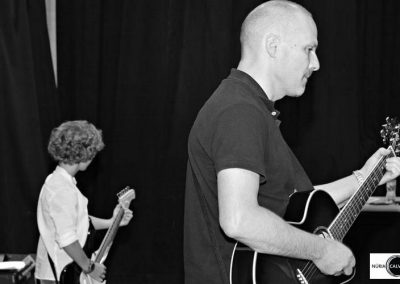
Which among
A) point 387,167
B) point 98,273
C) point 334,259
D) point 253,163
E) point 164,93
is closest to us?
point 253,163

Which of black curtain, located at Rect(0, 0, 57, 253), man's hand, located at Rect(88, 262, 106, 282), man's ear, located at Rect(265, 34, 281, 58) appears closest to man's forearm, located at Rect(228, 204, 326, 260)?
man's ear, located at Rect(265, 34, 281, 58)

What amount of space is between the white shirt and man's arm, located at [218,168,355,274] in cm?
177

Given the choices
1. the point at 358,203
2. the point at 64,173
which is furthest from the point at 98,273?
the point at 358,203

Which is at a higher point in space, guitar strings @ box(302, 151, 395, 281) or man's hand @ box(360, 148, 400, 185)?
→ man's hand @ box(360, 148, 400, 185)

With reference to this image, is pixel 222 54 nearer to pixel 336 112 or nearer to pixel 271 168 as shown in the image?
pixel 336 112

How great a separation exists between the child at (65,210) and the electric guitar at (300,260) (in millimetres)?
1541

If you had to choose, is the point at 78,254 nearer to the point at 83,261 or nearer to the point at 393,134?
the point at 83,261

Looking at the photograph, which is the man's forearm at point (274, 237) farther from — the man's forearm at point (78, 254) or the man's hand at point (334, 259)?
the man's forearm at point (78, 254)

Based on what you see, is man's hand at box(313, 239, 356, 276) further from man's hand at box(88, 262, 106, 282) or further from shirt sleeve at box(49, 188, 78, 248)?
man's hand at box(88, 262, 106, 282)

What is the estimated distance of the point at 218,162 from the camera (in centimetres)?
183

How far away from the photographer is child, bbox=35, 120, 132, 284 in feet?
11.3

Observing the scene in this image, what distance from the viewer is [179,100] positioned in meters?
4.88

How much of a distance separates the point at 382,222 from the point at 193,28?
193cm

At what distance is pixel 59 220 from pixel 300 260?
169 centimetres
